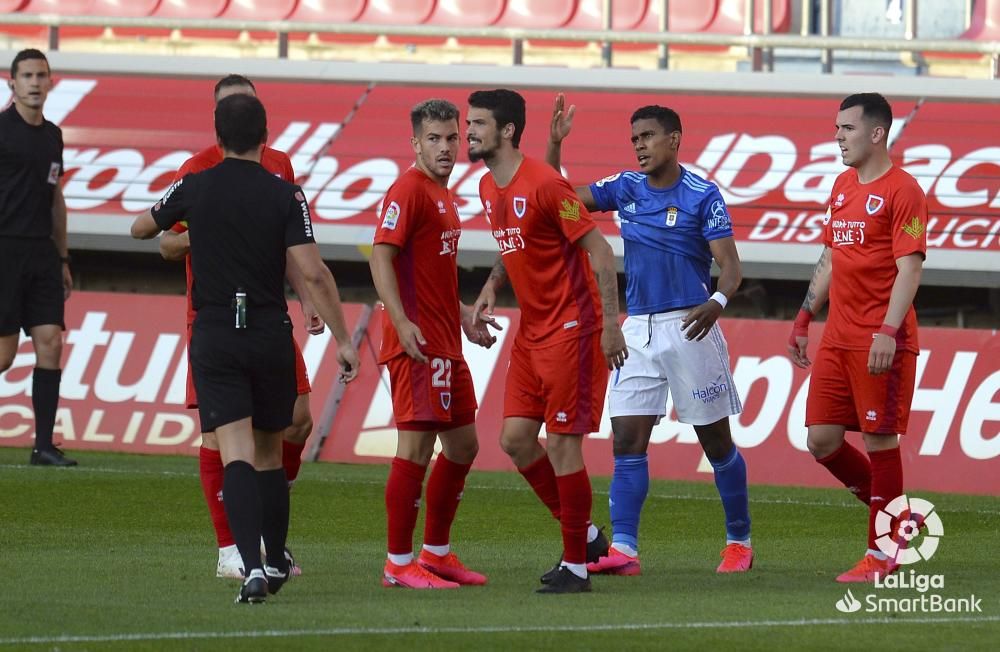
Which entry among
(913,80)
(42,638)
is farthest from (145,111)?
(42,638)

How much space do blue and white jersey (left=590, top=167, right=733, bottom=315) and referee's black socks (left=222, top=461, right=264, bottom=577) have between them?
2398 millimetres

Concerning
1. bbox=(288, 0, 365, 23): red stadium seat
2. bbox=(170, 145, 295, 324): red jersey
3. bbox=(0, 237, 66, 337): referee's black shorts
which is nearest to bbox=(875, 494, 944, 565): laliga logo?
bbox=(170, 145, 295, 324): red jersey

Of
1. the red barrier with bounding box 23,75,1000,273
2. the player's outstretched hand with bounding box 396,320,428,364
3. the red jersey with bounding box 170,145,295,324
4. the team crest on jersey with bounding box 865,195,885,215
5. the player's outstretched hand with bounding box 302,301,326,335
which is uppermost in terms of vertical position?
the red barrier with bounding box 23,75,1000,273

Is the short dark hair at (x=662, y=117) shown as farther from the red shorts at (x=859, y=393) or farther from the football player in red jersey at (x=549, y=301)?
the red shorts at (x=859, y=393)

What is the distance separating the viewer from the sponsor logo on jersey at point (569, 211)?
725cm

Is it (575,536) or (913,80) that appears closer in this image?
(575,536)

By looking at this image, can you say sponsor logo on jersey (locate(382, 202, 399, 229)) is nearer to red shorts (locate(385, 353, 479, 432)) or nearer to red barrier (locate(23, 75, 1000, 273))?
red shorts (locate(385, 353, 479, 432))

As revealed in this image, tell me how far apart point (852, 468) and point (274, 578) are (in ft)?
9.23

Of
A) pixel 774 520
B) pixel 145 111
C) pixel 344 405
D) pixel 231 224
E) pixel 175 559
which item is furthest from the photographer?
pixel 145 111

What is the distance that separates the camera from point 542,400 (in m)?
7.52

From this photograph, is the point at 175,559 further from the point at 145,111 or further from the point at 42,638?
the point at 145,111

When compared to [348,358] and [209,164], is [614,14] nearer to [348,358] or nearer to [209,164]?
[209,164]

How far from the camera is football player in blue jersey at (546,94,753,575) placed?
8.03m

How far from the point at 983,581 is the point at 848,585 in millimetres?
622
